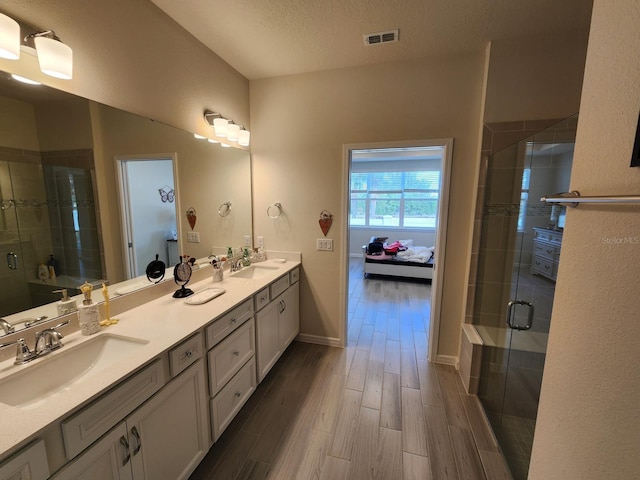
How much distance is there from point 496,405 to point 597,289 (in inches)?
70.7

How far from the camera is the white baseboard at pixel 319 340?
3021 mm

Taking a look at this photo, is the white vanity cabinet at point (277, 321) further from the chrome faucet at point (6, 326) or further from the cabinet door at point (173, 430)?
the chrome faucet at point (6, 326)

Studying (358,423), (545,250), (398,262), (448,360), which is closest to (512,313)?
(545,250)

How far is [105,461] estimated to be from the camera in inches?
40.7

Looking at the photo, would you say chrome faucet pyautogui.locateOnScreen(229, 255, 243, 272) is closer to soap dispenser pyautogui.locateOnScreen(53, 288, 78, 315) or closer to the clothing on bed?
soap dispenser pyautogui.locateOnScreen(53, 288, 78, 315)

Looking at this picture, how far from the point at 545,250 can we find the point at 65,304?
2651mm

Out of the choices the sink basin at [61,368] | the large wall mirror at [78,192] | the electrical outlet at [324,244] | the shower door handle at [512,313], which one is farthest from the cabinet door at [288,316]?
the shower door handle at [512,313]

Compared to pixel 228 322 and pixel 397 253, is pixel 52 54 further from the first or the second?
pixel 397 253

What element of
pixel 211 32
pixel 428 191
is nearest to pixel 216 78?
pixel 211 32

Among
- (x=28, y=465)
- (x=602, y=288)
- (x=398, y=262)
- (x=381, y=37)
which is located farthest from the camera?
(x=398, y=262)

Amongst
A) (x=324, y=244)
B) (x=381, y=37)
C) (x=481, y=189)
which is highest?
(x=381, y=37)

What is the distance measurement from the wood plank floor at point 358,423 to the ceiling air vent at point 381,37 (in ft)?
9.24

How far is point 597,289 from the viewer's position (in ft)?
2.33

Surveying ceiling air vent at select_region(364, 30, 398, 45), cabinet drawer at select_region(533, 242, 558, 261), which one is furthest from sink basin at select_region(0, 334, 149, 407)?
ceiling air vent at select_region(364, 30, 398, 45)
